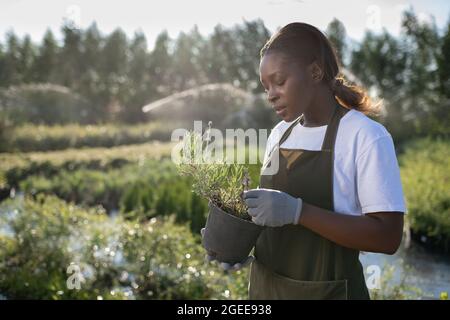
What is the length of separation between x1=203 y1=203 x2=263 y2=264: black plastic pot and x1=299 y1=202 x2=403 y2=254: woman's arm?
0.17 meters

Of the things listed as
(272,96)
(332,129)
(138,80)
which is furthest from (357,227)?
(138,80)

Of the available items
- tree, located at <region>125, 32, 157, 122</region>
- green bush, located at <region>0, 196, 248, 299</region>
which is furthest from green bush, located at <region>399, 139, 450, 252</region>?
tree, located at <region>125, 32, 157, 122</region>

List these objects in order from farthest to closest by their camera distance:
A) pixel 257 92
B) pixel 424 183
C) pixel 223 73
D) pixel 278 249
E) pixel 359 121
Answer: pixel 223 73, pixel 257 92, pixel 424 183, pixel 278 249, pixel 359 121

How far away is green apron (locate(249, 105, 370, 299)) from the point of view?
1.49 metres

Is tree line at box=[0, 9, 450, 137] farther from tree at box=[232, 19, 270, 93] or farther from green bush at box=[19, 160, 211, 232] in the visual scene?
green bush at box=[19, 160, 211, 232]

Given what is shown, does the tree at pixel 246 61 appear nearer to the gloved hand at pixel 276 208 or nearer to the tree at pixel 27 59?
the tree at pixel 27 59

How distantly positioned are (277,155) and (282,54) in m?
0.30

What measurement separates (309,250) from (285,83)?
0.44 metres

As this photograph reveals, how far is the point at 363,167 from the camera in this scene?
Answer: 1397 mm

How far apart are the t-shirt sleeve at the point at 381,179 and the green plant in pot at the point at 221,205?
308 millimetres

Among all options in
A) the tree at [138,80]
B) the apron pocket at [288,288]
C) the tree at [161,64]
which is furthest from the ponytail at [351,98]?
the tree at [161,64]

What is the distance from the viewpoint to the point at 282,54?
1456mm
